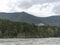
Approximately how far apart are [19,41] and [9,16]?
2545 millimetres

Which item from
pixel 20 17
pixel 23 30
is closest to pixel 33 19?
pixel 20 17

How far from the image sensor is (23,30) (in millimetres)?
19125

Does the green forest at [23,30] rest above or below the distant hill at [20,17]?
below

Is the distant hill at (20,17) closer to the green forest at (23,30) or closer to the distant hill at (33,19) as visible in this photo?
the distant hill at (33,19)

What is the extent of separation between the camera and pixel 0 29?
18.8 meters

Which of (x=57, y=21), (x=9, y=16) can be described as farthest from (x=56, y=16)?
(x=9, y=16)

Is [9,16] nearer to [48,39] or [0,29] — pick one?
[0,29]

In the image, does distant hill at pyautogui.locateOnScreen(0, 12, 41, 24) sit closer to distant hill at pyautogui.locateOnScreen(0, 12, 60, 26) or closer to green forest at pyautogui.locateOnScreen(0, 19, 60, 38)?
distant hill at pyautogui.locateOnScreen(0, 12, 60, 26)

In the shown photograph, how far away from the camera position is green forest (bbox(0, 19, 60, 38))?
61.6 feet

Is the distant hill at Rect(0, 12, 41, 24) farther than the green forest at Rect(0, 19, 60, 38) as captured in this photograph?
Yes

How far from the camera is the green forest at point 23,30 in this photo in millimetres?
18769

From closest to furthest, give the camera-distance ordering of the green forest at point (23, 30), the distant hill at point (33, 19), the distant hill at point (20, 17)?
the green forest at point (23, 30), the distant hill at point (33, 19), the distant hill at point (20, 17)

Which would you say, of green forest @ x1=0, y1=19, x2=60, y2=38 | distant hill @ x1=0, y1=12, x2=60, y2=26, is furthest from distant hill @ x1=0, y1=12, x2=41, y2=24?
green forest @ x1=0, y1=19, x2=60, y2=38

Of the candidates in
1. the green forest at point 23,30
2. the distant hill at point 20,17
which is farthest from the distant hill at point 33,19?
the green forest at point 23,30
